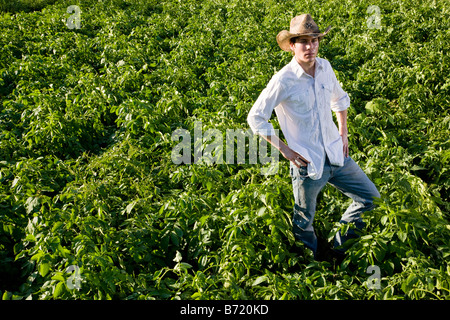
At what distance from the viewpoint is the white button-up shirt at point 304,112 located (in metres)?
2.36

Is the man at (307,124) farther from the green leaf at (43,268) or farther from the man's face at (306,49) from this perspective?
the green leaf at (43,268)

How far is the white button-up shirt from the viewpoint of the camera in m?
2.36

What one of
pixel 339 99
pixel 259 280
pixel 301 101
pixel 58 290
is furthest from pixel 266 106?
pixel 58 290

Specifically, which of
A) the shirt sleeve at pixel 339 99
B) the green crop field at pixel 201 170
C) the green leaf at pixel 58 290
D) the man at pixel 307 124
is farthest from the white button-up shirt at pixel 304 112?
the green leaf at pixel 58 290

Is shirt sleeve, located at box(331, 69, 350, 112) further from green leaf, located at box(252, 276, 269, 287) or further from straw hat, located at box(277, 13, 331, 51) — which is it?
green leaf, located at box(252, 276, 269, 287)

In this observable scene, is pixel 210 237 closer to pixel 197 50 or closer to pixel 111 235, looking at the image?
pixel 111 235

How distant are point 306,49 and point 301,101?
289mm

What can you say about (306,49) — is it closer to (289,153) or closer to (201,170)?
(289,153)

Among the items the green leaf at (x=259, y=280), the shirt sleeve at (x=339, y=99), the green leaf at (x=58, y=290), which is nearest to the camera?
the green leaf at (x=58, y=290)

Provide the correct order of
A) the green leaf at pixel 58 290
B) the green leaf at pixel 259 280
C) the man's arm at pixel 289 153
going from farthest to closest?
the man's arm at pixel 289 153 → the green leaf at pixel 259 280 → the green leaf at pixel 58 290

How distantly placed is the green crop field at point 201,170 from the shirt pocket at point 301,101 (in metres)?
0.61

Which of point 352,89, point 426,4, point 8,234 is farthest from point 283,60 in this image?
point 8,234
